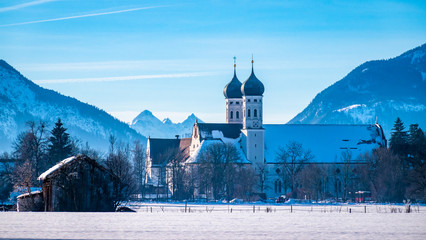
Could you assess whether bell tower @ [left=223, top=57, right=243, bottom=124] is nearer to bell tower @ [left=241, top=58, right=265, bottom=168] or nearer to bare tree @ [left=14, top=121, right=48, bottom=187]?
bell tower @ [left=241, top=58, right=265, bottom=168]

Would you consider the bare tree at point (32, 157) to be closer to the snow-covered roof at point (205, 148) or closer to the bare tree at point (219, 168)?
the bare tree at point (219, 168)

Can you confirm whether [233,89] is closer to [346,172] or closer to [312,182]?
[346,172]

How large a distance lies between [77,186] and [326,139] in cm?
8649

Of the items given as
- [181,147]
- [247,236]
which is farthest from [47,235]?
[181,147]

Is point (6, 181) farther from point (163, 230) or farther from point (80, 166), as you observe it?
point (163, 230)

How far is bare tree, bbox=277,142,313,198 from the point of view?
13375 centimetres

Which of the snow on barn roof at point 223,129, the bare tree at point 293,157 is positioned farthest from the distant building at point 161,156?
the bare tree at point 293,157

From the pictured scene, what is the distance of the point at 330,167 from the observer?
137 metres

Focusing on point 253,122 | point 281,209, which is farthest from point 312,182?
point 281,209

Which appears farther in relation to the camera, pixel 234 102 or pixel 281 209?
pixel 234 102

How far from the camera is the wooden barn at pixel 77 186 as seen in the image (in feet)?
195

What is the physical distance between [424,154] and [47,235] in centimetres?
8474

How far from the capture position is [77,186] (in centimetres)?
5991

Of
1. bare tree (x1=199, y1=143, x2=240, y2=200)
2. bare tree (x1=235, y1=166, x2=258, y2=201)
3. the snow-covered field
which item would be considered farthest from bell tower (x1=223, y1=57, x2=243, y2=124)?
the snow-covered field
